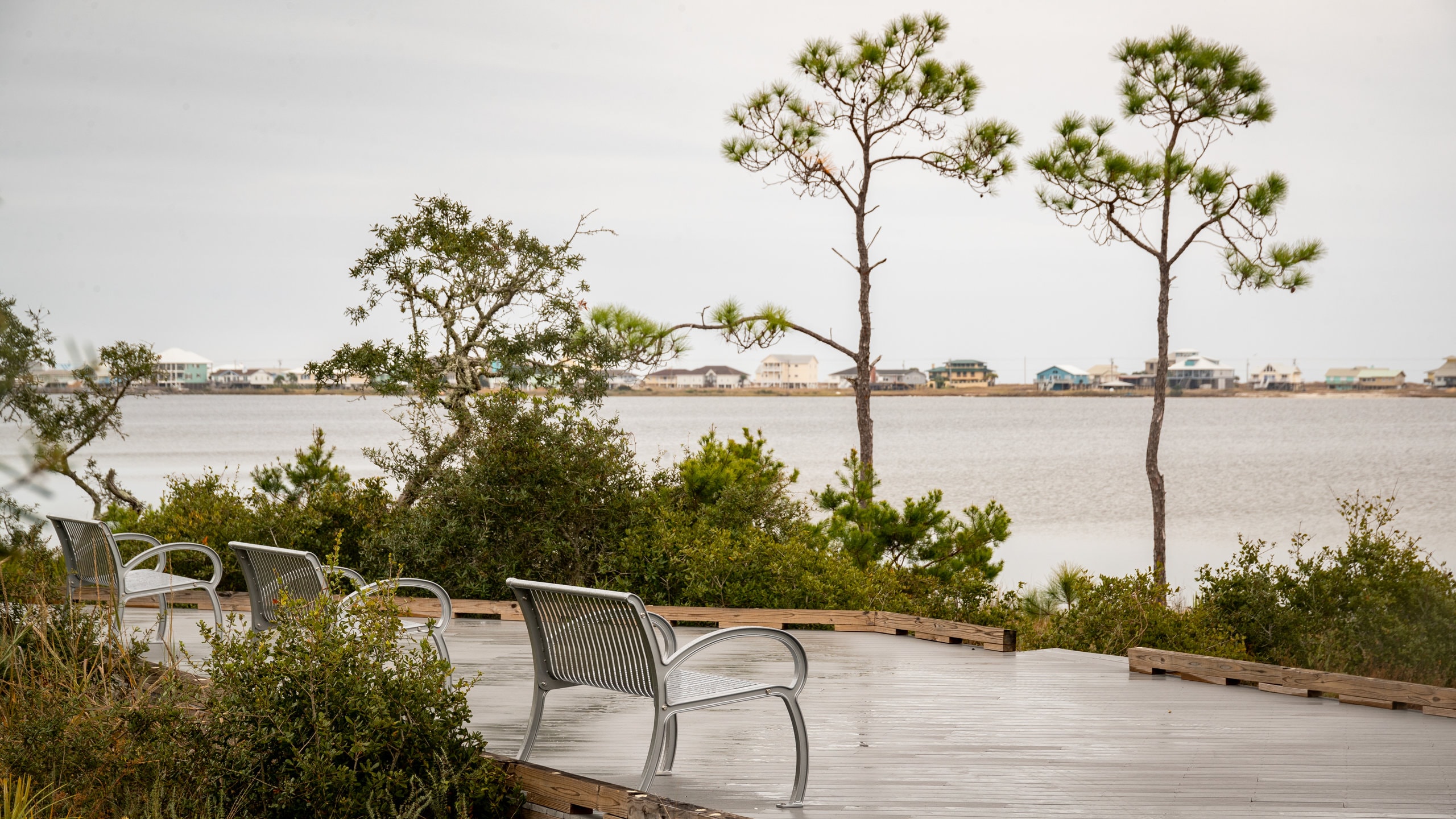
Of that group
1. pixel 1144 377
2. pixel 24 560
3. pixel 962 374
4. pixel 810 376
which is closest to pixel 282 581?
pixel 24 560

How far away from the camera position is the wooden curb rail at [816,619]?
685 centimetres

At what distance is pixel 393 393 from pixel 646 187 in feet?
217

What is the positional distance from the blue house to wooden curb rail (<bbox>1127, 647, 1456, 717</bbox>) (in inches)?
4436

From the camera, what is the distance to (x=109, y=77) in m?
22.7

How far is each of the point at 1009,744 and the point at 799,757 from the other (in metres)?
1.27

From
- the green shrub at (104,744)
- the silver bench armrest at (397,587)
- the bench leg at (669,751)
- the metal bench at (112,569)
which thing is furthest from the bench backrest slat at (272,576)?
the bench leg at (669,751)

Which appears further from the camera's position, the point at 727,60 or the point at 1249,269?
the point at 727,60

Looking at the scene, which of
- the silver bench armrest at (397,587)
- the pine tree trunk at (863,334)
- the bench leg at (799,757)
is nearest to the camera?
the bench leg at (799,757)

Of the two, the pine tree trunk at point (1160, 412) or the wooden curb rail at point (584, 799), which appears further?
the pine tree trunk at point (1160, 412)

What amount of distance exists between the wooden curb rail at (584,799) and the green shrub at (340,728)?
74 mm

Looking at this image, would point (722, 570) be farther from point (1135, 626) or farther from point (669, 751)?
point (669, 751)

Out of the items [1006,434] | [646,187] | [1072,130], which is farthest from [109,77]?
[1006,434]

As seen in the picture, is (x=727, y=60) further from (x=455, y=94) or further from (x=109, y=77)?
(x=109, y=77)

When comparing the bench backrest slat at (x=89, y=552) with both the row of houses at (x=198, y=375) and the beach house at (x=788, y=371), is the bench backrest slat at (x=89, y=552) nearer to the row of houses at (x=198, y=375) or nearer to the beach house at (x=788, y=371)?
the row of houses at (x=198, y=375)
